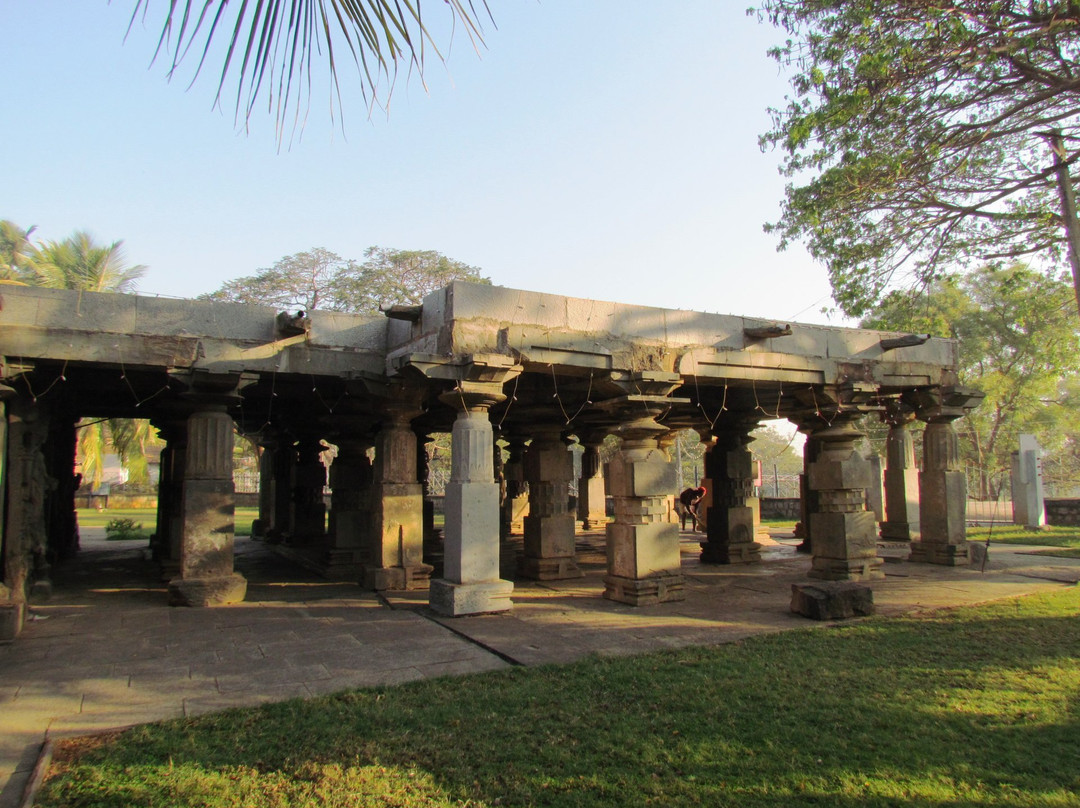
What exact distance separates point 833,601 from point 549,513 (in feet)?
14.6

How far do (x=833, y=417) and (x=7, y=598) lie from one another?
10311mm

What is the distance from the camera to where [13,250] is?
2264 cm

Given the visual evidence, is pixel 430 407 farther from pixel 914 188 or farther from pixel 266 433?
pixel 914 188

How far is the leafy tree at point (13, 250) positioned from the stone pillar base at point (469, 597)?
58.7ft

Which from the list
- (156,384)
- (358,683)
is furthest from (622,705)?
(156,384)

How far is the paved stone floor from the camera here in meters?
5.09

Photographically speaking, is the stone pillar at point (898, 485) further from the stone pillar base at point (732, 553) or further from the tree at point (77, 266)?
the tree at point (77, 266)

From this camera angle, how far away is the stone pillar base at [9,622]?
6.76 m

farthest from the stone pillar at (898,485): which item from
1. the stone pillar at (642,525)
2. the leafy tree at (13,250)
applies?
the leafy tree at (13,250)

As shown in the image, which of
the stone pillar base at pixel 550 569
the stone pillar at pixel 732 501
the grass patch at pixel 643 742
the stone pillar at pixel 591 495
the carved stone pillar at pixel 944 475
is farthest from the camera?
the stone pillar at pixel 591 495

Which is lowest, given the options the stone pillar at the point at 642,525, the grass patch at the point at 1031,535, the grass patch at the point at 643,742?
the grass patch at the point at 643,742

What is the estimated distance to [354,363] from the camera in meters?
9.02

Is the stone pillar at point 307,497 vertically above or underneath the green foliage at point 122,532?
above

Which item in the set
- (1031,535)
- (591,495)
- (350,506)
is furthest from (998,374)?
(350,506)
